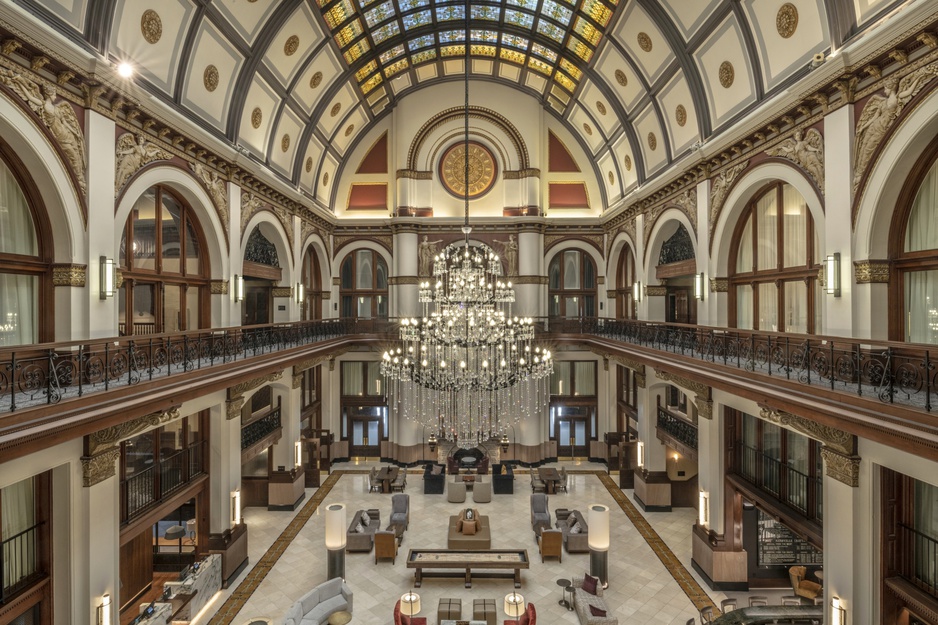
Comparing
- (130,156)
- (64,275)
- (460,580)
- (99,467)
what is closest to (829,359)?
(460,580)

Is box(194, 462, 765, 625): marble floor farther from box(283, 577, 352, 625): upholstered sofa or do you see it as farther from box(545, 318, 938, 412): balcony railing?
box(545, 318, 938, 412): balcony railing

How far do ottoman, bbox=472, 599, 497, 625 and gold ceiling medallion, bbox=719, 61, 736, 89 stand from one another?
37.0 feet

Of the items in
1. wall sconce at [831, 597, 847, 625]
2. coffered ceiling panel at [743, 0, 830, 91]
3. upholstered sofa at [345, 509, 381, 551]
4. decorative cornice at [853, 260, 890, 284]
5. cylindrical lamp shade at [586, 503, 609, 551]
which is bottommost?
upholstered sofa at [345, 509, 381, 551]

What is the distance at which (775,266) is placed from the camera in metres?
9.38

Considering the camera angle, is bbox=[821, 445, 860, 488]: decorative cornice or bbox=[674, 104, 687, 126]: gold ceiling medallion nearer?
bbox=[821, 445, 860, 488]: decorative cornice

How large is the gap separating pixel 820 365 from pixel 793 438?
9.46 ft

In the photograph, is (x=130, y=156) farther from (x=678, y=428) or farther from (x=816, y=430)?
(x=678, y=428)

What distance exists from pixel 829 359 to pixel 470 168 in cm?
1474

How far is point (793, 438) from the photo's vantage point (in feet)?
29.2

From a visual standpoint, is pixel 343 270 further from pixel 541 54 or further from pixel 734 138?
pixel 734 138

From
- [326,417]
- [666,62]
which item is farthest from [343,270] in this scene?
[666,62]

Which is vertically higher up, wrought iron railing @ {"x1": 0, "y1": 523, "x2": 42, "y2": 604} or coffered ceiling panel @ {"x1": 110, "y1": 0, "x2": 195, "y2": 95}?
coffered ceiling panel @ {"x1": 110, "y1": 0, "x2": 195, "y2": 95}

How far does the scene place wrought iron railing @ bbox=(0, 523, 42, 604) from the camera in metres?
5.84

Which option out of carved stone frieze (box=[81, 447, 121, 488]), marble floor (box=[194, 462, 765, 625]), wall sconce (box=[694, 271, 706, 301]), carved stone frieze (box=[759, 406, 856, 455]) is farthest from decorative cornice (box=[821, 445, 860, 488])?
carved stone frieze (box=[81, 447, 121, 488])
